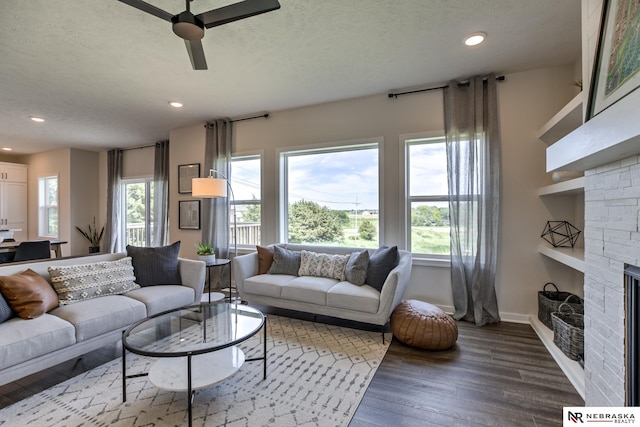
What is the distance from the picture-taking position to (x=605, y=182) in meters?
1.47

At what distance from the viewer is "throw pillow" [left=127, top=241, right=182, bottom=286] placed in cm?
304

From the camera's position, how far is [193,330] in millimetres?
2107

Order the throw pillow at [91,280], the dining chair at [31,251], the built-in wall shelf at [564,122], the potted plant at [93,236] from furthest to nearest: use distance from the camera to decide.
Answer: the potted plant at [93,236]
the dining chair at [31,251]
the throw pillow at [91,280]
the built-in wall shelf at [564,122]

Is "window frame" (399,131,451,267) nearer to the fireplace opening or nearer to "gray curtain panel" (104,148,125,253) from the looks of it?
the fireplace opening

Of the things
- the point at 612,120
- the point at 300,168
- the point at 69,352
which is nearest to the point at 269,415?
the point at 69,352

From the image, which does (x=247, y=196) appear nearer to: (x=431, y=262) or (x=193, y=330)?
(x=193, y=330)

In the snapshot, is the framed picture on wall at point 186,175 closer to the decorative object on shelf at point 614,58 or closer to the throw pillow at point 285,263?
the throw pillow at point 285,263

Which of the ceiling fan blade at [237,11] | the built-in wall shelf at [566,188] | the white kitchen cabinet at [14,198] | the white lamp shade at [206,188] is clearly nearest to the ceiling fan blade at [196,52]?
the ceiling fan blade at [237,11]

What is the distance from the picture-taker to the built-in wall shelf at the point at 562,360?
6.34ft

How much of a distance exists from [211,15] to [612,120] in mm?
2147

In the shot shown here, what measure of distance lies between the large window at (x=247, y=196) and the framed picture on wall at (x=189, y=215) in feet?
2.70

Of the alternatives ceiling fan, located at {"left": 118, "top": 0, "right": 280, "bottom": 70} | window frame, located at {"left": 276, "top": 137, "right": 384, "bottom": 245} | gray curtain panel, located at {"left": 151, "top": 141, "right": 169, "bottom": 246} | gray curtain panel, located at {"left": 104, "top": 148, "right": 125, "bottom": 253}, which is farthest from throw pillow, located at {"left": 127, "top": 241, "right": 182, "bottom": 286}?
gray curtain panel, located at {"left": 104, "top": 148, "right": 125, "bottom": 253}

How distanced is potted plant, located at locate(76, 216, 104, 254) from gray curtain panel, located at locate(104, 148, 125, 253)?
0.37 meters

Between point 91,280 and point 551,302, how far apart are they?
4322 mm
